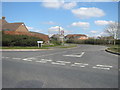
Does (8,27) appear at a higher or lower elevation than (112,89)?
higher

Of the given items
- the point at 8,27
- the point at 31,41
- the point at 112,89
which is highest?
the point at 8,27

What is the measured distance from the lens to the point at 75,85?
14.3 feet

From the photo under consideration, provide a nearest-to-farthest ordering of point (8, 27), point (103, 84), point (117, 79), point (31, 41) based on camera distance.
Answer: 1. point (103, 84)
2. point (117, 79)
3. point (31, 41)
4. point (8, 27)

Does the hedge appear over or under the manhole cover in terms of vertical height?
over

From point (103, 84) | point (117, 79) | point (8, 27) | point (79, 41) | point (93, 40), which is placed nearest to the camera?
point (103, 84)

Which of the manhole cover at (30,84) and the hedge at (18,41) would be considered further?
the hedge at (18,41)

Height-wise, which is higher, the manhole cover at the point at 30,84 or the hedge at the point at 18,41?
the hedge at the point at 18,41

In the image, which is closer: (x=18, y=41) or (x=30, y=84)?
(x=30, y=84)

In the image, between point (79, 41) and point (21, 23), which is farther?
point (79, 41)

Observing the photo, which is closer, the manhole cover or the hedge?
the manhole cover

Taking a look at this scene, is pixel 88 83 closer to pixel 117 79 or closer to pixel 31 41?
pixel 117 79

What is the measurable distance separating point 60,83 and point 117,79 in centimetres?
243

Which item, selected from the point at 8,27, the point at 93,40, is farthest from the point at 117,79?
the point at 93,40

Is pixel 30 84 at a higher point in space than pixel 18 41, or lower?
lower
